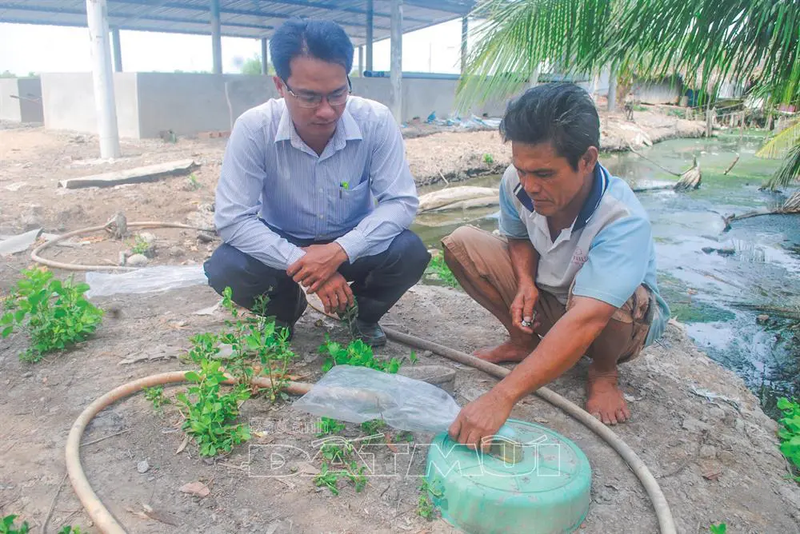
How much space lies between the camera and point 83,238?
519 centimetres

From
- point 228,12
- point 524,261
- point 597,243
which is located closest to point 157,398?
point 524,261

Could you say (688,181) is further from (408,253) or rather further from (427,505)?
(427,505)

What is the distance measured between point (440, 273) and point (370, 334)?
173 cm

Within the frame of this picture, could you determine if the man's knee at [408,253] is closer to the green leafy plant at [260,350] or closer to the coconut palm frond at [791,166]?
the green leafy plant at [260,350]

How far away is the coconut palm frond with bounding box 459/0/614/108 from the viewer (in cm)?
377

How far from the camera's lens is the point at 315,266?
8.02ft

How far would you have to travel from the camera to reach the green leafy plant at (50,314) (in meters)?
2.63

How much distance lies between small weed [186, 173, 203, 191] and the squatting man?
4922 millimetres

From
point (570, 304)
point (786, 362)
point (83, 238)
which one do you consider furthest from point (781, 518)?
point (83, 238)

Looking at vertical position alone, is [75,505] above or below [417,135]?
below

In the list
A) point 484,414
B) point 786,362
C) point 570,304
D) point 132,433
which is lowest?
point 786,362

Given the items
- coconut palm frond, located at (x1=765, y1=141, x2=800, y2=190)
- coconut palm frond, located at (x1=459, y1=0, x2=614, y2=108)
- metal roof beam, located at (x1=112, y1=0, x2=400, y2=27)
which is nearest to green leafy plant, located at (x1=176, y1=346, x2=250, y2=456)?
coconut palm frond, located at (x1=459, y1=0, x2=614, y2=108)

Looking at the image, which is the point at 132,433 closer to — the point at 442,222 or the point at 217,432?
the point at 217,432

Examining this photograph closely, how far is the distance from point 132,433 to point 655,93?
2676 centimetres
